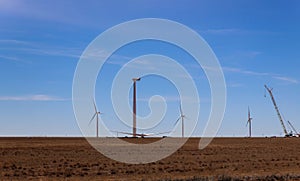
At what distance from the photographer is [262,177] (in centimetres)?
4025

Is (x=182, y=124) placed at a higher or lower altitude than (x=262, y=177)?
higher

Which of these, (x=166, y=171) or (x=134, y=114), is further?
(x=134, y=114)

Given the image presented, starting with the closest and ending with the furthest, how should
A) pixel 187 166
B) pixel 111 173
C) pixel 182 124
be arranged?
pixel 111 173 → pixel 187 166 → pixel 182 124

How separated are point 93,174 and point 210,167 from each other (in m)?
13.7

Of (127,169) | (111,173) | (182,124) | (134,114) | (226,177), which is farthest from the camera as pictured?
(182,124)

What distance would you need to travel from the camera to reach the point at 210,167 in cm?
5262

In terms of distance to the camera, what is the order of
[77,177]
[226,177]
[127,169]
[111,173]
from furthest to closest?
[127,169]
[111,173]
[77,177]
[226,177]

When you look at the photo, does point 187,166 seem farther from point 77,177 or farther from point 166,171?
point 77,177

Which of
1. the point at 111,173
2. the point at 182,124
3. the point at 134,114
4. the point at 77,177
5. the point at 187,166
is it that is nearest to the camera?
the point at 77,177

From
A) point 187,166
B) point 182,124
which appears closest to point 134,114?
point 182,124

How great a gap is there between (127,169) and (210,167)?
895 centimetres

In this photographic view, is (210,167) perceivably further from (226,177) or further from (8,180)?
(8,180)

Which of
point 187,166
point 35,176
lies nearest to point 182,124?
point 187,166

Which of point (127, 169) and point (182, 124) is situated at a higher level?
point (182, 124)
